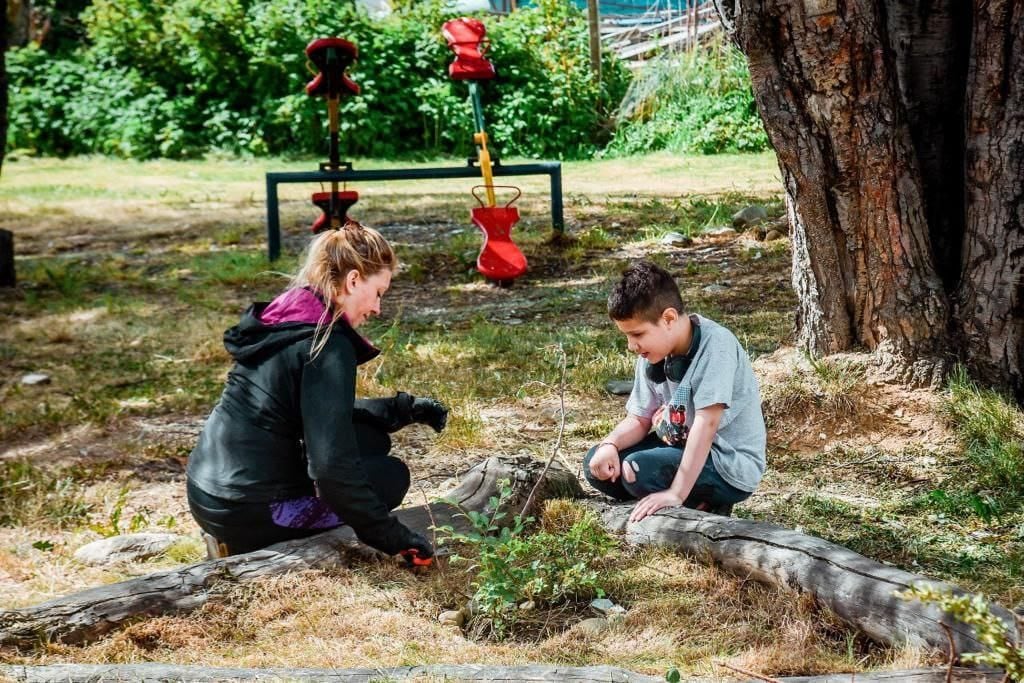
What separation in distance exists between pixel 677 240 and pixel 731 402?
4.97 meters

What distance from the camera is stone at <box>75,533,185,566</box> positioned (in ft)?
12.4

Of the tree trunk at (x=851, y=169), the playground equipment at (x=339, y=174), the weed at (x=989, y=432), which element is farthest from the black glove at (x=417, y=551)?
the playground equipment at (x=339, y=174)

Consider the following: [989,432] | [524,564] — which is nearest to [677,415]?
[524,564]

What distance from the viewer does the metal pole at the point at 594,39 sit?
51.3 ft

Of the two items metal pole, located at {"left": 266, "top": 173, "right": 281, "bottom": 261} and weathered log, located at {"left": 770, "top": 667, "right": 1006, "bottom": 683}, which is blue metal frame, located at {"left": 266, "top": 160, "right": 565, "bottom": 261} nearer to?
metal pole, located at {"left": 266, "top": 173, "right": 281, "bottom": 261}

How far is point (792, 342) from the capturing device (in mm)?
5227

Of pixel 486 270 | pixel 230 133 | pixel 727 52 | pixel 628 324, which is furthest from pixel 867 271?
pixel 230 133

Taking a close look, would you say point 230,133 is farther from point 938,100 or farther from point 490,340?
point 938,100

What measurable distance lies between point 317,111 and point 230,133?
1.45m

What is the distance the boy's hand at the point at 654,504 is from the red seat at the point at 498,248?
167 inches

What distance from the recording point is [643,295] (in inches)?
141

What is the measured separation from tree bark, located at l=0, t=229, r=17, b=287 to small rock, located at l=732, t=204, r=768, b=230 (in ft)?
17.5

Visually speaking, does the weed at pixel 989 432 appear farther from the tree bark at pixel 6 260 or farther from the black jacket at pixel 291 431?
the tree bark at pixel 6 260

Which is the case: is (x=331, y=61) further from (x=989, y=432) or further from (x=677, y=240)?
(x=989, y=432)
